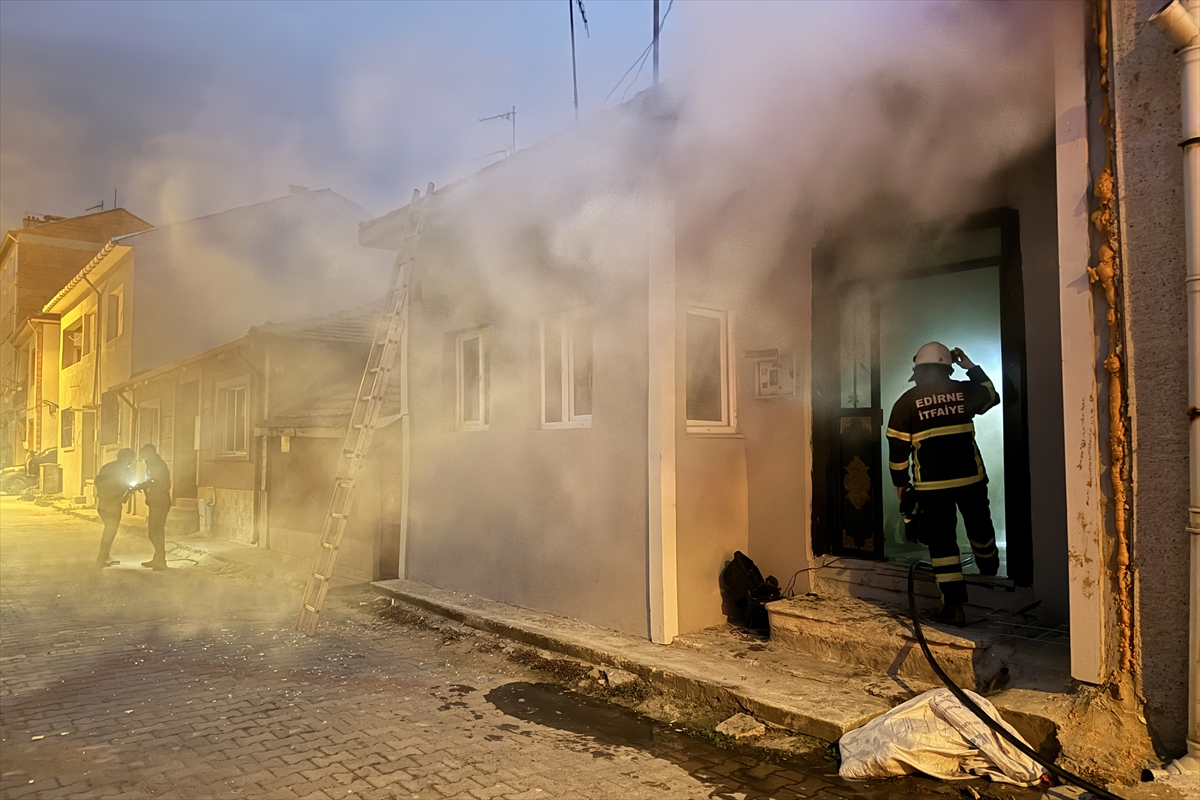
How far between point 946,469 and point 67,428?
30.4 metres

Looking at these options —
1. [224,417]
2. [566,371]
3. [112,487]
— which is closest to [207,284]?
[224,417]

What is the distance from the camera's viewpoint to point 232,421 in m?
14.9

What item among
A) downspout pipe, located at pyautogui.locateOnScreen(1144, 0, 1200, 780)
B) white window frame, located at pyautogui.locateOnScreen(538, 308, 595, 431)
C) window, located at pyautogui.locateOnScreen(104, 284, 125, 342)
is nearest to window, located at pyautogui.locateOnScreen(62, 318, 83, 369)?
window, located at pyautogui.locateOnScreen(104, 284, 125, 342)

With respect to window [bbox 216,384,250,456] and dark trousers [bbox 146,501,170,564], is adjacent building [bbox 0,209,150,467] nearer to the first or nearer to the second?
window [bbox 216,384,250,456]

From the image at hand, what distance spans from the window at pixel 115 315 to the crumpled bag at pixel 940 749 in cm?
2246

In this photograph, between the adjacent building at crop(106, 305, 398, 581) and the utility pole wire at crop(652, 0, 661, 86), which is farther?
the adjacent building at crop(106, 305, 398, 581)

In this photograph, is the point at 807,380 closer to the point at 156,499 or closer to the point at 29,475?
the point at 156,499

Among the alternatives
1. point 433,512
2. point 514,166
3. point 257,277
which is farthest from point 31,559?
point 514,166

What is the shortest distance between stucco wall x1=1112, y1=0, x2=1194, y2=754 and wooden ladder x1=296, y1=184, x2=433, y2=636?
20.1 ft

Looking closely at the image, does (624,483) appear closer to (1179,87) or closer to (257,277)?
(1179,87)

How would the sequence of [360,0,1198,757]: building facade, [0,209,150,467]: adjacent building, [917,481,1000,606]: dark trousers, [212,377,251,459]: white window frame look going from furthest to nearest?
1. [0,209,150,467]: adjacent building
2. [212,377,251,459]: white window frame
3. [917,481,1000,606]: dark trousers
4. [360,0,1198,757]: building facade

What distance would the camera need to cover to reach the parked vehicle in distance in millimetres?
28688

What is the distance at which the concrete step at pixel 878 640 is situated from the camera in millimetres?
4324

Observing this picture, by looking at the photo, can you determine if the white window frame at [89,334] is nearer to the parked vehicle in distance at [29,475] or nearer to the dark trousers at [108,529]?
the parked vehicle in distance at [29,475]
